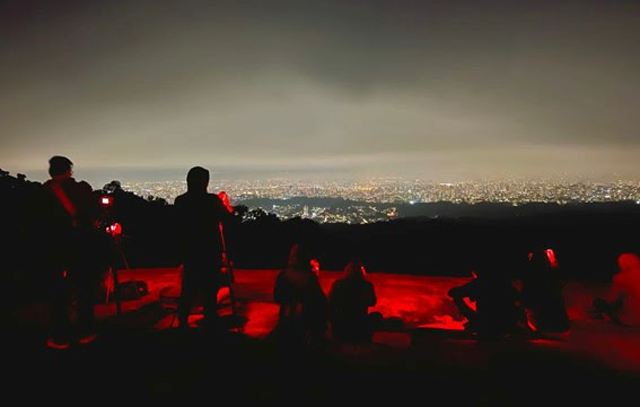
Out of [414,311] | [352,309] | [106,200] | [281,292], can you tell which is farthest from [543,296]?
[106,200]

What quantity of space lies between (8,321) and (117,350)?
2.19 metres

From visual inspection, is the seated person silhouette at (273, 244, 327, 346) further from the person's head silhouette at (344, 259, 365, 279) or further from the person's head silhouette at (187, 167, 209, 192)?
the person's head silhouette at (187, 167, 209, 192)

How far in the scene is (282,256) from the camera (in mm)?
16641

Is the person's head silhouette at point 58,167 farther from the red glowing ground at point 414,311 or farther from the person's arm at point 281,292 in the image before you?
the person's arm at point 281,292

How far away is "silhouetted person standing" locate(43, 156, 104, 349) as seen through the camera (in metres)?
3.92

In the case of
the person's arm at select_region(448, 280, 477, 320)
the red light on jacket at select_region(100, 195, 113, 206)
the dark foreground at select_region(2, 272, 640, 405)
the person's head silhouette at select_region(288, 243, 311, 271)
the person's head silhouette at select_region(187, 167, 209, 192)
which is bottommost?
the dark foreground at select_region(2, 272, 640, 405)

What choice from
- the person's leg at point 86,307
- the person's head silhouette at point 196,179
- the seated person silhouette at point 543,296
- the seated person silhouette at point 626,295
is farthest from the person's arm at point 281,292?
the seated person silhouette at point 626,295

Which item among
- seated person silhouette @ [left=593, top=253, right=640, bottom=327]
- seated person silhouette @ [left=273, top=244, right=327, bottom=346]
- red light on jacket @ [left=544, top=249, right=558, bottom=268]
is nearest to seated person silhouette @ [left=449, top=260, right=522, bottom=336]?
red light on jacket @ [left=544, top=249, right=558, bottom=268]

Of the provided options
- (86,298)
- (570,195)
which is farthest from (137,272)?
(570,195)

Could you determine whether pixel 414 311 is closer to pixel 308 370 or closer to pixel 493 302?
pixel 493 302

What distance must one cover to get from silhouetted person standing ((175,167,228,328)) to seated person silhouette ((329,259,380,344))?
1410mm

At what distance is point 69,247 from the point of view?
399 cm

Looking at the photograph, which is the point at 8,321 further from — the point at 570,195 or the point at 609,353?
the point at 570,195

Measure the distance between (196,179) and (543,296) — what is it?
439cm
